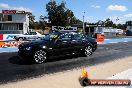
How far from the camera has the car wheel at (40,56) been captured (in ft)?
40.1

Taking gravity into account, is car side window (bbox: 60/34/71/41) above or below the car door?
above

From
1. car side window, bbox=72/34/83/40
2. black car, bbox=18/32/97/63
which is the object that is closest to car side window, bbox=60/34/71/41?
black car, bbox=18/32/97/63

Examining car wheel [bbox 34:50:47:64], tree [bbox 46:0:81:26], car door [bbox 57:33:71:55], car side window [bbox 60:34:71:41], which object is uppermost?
tree [bbox 46:0:81:26]

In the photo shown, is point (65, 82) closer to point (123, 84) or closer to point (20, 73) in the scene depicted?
point (20, 73)

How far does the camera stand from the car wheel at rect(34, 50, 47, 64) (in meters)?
12.2

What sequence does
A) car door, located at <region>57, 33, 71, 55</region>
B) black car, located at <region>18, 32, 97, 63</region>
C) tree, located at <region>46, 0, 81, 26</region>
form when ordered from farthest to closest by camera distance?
tree, located at <region>46, 0, 81, 26</region> < car door, located at <region>57, 33, 71, 55</region> < black car, located at <region>18, 32, 97, 63</region>

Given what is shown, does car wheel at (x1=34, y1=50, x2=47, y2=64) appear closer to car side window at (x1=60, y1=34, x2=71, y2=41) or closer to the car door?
the car door

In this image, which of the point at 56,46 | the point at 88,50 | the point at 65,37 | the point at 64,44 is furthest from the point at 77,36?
the point at 56,46

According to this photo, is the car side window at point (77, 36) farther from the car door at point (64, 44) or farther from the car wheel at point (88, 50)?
the car wheel at point (88, 50)

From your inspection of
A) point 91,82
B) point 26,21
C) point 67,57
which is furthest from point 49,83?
point 26,21

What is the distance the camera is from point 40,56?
40.5ft

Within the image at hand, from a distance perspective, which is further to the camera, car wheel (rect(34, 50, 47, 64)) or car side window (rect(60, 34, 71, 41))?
car side window (rect(60, 34, 71, 41))

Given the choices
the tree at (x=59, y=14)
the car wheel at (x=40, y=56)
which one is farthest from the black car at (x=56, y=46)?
the tree at (x=59, y=14)

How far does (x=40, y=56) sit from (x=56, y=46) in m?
1.14
